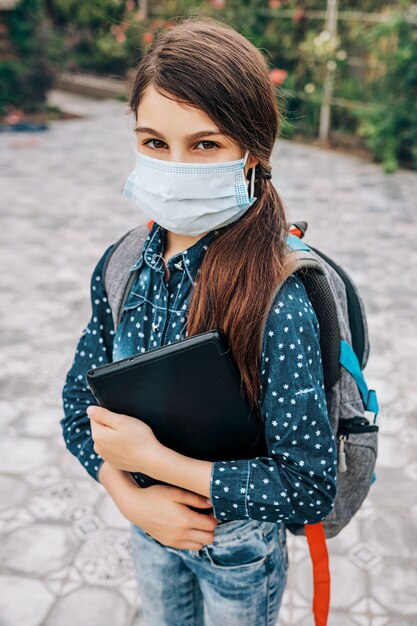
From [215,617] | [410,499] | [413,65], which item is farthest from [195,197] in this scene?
[413,65]

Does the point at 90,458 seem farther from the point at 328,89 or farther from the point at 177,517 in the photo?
the point at 328,89

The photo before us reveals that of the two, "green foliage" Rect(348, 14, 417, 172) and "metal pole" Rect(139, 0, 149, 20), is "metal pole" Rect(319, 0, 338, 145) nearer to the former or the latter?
"green foliage" Rect(348, 14, 417, 172)

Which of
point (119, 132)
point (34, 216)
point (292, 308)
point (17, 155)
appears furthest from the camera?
point (119, 132)

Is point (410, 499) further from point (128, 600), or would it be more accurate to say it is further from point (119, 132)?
point (119, 132)

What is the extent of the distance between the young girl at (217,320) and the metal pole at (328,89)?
8207mm

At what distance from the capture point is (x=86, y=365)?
126cm

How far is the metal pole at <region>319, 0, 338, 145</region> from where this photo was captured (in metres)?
8.45

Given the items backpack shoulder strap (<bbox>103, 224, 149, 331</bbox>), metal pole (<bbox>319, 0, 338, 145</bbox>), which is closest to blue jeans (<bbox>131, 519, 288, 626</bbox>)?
backpack shoulder strap (<bbox>103, 224, 149, 331</bbox>)

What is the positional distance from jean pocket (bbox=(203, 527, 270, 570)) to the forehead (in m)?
0.74

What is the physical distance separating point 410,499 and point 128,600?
1.22 meters

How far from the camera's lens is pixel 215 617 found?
1255 mm

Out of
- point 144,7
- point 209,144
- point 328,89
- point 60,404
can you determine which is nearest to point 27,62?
point 144,7

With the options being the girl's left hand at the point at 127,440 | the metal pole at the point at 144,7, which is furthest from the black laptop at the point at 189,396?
the metal pole at the point at 144,7

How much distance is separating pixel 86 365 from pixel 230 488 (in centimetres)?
42
